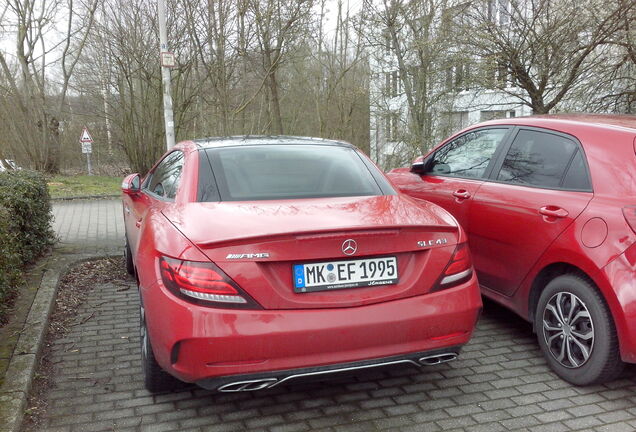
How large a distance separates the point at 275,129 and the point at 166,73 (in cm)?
778

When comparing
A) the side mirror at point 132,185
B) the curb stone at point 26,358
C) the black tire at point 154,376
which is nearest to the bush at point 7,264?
the curb stone at point 26,358

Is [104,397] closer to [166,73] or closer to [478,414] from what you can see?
A: [478,414]

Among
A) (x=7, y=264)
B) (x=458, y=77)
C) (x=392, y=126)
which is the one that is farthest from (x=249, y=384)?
(x=392, y=126)

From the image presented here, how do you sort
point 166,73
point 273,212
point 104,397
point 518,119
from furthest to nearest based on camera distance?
point 166,73 < point 518,119 < point 104,397 < point 273,212

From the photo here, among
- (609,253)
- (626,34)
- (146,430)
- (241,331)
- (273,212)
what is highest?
(626,34)

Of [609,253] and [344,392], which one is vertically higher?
[609,253]

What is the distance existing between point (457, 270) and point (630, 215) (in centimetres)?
101

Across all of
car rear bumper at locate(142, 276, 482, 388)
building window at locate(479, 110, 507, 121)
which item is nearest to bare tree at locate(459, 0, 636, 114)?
building window at locate(479, 110, 507, 121)

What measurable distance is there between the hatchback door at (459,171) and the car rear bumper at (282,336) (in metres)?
1.91

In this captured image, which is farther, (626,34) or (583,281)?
(626,34)

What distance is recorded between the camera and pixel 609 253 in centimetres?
302

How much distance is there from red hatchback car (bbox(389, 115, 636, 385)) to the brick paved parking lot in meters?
0.24

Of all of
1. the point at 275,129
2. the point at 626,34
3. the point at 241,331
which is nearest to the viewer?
the point at 241,331

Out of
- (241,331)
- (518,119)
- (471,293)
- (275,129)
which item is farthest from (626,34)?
(275,129)
